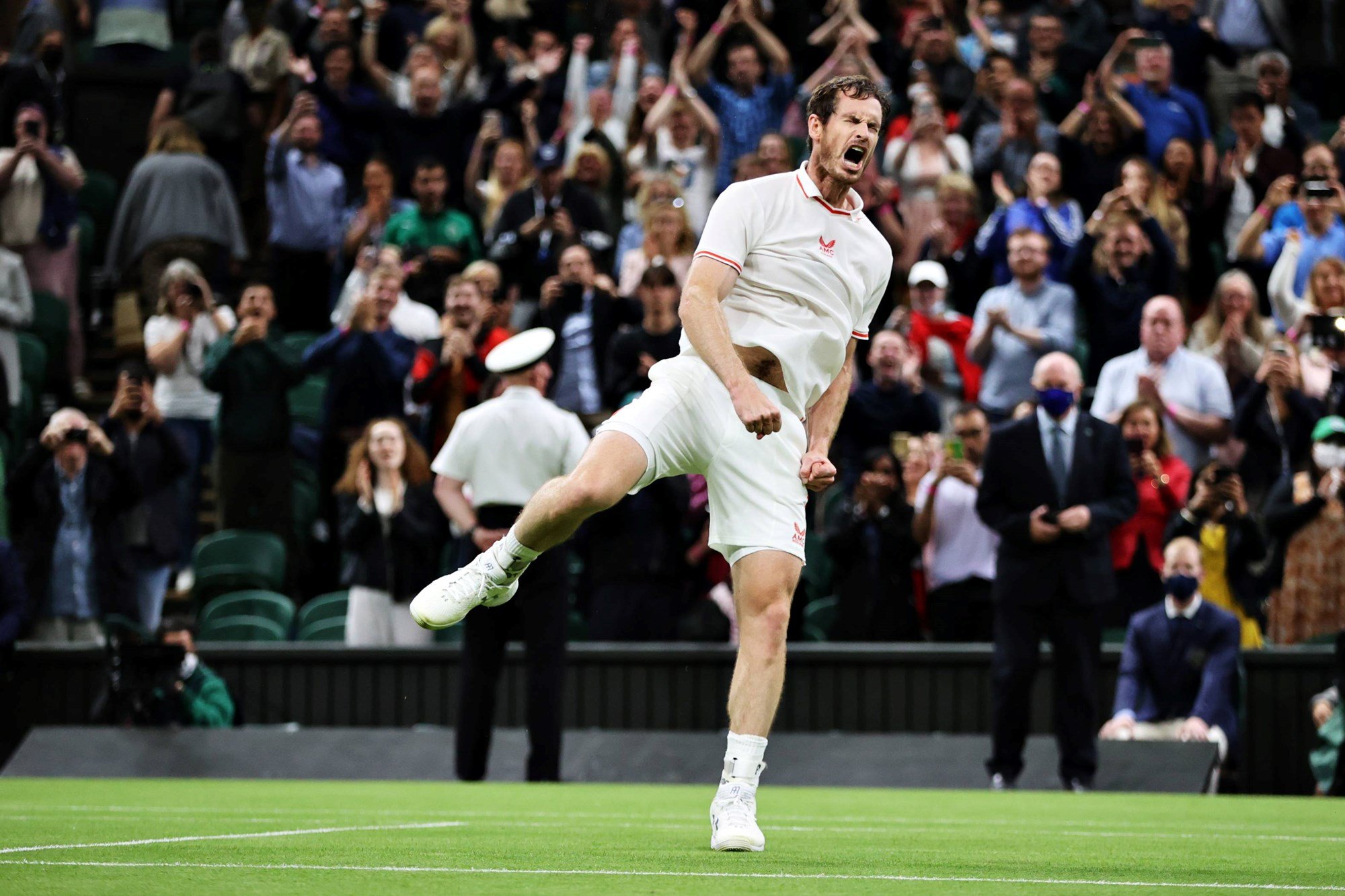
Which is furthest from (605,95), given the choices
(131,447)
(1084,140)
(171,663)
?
(171,663)

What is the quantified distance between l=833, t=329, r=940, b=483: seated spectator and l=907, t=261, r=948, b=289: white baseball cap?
30.5 inches

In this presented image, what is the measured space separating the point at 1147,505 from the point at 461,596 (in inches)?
278

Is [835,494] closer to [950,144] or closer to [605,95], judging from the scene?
[950,144]

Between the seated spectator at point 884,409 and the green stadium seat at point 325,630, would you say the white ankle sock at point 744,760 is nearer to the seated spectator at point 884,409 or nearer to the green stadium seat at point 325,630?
the seated spectator at point 884,409

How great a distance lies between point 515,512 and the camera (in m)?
10.3

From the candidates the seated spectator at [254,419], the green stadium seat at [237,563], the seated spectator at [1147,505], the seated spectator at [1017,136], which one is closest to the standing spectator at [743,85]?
the seated spectator at [1017,136]

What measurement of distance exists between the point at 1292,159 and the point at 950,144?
8.23 ft

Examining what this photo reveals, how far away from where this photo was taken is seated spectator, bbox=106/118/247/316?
1587 cm

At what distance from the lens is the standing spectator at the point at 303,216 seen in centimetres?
1597

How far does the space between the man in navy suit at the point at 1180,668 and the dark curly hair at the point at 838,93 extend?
5.65 meters

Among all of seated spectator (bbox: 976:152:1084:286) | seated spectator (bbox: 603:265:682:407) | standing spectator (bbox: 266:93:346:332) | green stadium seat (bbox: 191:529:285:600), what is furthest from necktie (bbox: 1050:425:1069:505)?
standing spectator (bbox: 266:93:346:332)

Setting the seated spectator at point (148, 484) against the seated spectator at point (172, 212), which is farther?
the seated spectator at point (172, 212)

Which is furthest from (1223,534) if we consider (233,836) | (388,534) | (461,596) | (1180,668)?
(233,836)

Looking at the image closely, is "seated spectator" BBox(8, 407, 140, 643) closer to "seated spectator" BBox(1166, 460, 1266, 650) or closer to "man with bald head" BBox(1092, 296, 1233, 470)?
"man with bald head" BBox(1092, 296, 1233, 470)
